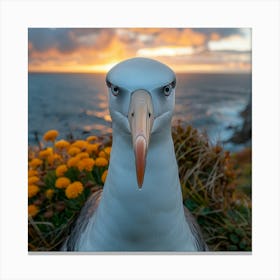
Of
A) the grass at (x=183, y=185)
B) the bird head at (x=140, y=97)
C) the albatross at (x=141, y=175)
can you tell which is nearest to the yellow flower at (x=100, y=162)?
the grass at (x=183, y=185)

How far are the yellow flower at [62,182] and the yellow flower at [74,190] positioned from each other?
0.03 metres

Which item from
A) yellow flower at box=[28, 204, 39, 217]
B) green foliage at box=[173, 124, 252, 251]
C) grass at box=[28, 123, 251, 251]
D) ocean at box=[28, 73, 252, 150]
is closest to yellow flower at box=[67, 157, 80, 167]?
grass at box=[28, 123, 251, 251]

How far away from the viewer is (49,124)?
1.98m

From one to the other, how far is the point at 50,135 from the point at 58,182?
0.68 ft

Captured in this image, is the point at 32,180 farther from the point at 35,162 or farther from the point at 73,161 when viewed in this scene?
the point at 73,161

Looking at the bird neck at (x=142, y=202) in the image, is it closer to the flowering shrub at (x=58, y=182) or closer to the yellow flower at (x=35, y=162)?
the flowering shrub at (x=58, y=182)

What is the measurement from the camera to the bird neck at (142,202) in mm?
1387

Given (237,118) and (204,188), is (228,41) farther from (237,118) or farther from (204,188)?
(204,188)

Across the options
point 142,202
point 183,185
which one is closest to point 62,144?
point 183,185

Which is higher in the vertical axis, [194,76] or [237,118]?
[194,76]
